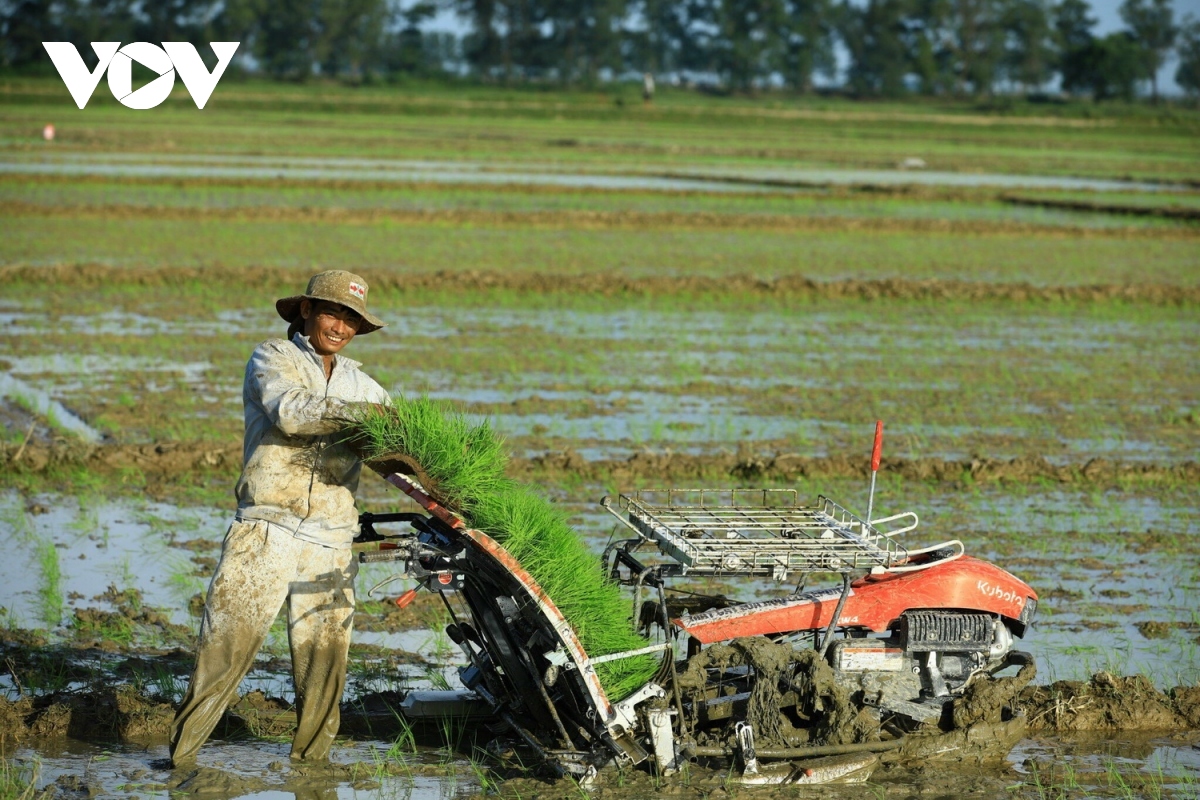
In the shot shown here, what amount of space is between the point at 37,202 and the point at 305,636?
1989cm

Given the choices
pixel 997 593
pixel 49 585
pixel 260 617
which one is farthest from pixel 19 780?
pixel 997 593

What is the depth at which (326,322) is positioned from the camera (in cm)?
461

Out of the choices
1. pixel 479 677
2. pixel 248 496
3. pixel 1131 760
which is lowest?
pixel 1131 760

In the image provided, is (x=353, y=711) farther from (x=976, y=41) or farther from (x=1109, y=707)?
(x=976, y=41)

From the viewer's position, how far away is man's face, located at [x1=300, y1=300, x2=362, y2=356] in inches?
182

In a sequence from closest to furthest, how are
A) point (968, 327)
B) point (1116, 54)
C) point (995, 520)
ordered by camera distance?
1. point (995, 520)
2. point (968, 327)
3. point (1116, 54)

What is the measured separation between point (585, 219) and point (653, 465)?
15134 mm

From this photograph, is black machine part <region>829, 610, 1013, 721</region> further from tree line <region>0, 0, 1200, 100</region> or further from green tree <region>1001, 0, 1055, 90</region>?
green tree <region>1001, 0, 1055, 90</region>

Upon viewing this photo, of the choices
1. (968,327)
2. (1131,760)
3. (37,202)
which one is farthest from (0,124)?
(1131,760)

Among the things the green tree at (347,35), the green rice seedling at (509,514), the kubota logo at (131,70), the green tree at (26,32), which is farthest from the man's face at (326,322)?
the green tree at (347,35)

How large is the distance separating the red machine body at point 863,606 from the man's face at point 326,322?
4.62ft

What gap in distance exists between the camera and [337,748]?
503cm

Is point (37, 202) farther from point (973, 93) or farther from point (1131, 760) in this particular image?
point (973, 93)

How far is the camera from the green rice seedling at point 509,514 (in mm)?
4355
